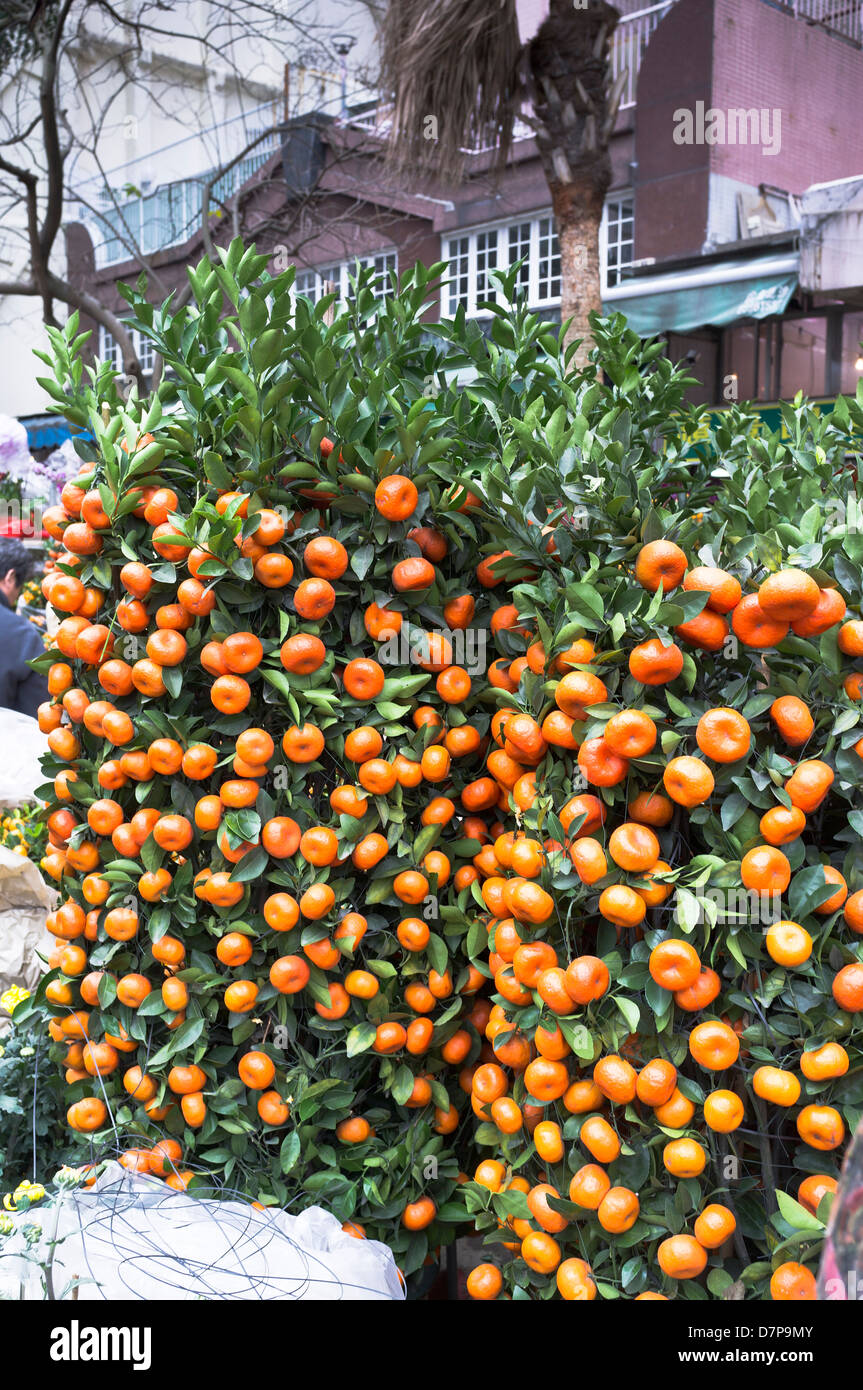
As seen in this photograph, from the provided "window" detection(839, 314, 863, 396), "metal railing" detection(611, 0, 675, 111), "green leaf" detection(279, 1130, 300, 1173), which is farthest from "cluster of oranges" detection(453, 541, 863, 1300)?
"metal railing" detection(611, 0, 675, 111)

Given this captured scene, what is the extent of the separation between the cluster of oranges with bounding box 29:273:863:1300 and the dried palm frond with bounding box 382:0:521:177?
523cm

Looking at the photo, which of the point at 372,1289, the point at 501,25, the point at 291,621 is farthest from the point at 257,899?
the point at 501,25

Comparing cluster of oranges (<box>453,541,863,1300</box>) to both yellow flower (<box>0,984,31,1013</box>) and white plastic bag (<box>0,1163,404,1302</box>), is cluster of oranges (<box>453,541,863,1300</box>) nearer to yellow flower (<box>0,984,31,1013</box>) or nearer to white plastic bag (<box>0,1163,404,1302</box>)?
white plastic bag (<box>0,1163,404,1302</box>)

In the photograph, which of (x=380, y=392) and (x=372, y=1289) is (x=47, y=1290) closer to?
(x=372, y=1289)

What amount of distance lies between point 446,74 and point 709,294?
5375 mm

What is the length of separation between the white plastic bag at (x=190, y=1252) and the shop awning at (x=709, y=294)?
976 cm

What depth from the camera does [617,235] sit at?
46.9 feet

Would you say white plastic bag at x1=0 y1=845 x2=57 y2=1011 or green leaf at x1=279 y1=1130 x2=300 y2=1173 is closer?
green leaf at x1=279 y1=1130 x2=300 y2=1173

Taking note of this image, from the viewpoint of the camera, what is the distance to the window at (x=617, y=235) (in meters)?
14.0

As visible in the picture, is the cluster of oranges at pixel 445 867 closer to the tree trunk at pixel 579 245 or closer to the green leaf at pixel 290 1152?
the green leaf at pixel 290 1152

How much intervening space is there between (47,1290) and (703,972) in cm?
123

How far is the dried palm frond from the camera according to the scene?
6.48 metres

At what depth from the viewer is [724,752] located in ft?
5.70

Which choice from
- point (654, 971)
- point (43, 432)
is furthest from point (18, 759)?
point (43, 432)
